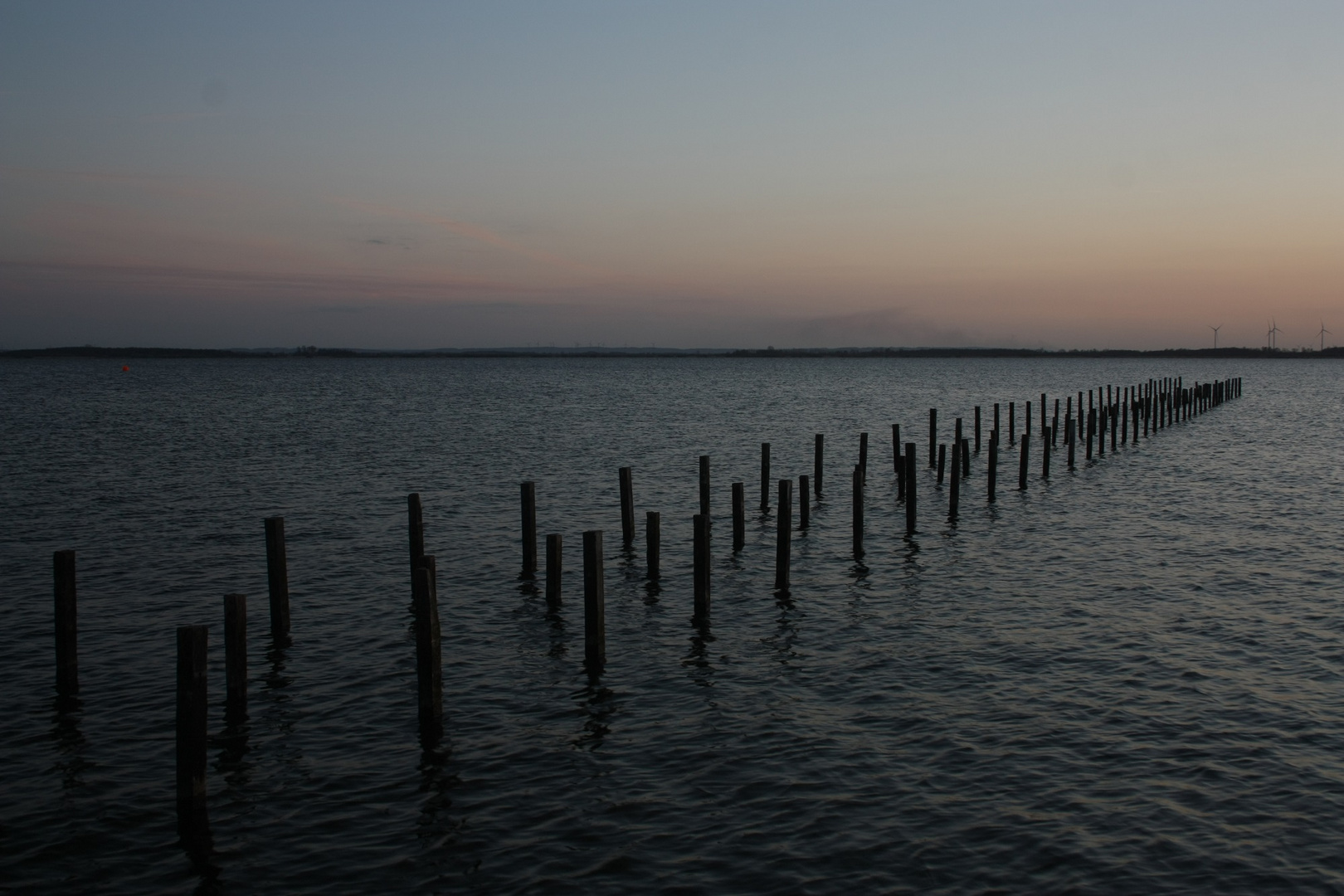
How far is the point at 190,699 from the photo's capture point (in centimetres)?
1054

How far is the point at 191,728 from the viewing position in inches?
417

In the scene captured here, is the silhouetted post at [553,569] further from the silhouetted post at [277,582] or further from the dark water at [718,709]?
the silhouetted post at [277,582]

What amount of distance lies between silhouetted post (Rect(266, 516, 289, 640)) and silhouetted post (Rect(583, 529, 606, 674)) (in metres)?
4.77

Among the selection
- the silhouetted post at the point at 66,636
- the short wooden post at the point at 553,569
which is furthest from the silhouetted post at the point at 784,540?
the silhouetted post at the point at 66,636

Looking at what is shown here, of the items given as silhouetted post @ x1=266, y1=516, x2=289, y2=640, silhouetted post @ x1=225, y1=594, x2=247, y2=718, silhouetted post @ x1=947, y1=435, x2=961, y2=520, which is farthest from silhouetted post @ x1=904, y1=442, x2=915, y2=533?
silhouetted post @ x1=225, y1=594, x2=247, y2=718

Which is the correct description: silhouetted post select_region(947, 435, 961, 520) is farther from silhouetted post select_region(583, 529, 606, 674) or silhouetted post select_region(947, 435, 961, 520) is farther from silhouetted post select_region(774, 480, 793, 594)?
silhouetted post select_region(583, 529, 606, 674)

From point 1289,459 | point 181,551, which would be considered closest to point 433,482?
point 181,551

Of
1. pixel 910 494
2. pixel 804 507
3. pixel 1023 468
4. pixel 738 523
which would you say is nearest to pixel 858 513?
pixel 738 523

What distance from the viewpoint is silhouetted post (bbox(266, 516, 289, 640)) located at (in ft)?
53.9

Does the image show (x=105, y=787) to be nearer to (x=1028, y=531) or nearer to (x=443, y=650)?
(x=443, y=650)

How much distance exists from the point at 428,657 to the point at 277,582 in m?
4.91

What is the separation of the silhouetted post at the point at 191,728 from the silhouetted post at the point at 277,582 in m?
5.85

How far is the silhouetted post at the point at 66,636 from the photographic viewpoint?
45.1 feet

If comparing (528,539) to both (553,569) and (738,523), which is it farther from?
(738,523)
